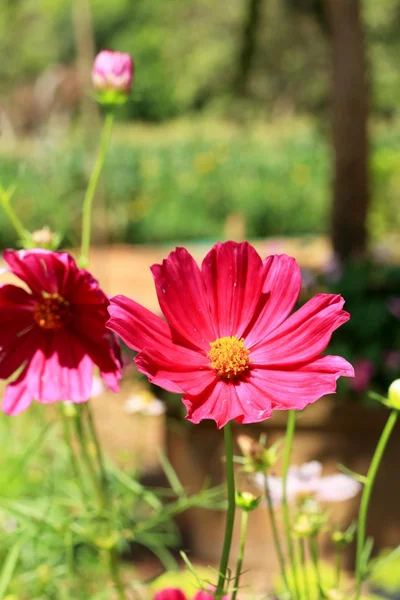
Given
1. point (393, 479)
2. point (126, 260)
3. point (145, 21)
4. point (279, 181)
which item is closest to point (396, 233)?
point (279, 181)

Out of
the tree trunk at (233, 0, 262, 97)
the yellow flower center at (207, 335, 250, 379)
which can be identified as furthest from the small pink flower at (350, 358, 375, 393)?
the tree trunk at (233, 0, 262, 97)

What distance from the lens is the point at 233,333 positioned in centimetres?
43

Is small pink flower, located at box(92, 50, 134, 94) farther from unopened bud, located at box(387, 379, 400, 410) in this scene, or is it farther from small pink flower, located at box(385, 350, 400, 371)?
small pink flower, located at box(385, 350, 400, 371)

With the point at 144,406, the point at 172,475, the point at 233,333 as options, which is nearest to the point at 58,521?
the point at 172,475

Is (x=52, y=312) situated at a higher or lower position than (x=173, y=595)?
higher

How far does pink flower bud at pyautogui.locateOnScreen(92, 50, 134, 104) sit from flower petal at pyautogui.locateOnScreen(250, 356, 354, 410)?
1.02 feet

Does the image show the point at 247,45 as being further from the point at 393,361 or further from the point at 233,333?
the point at 233,333

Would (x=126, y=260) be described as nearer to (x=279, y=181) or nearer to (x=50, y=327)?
(x=279, y=181)

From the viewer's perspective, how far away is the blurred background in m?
1.85

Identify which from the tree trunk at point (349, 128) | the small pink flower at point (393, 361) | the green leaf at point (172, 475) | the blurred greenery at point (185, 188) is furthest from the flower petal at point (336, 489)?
the blurred greenery at point (185, 188)

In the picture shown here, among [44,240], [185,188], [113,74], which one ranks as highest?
[185,188]

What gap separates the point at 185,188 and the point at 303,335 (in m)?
6.70

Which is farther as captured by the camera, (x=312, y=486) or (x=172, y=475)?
(x=172, y=475)

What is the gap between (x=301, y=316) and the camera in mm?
392
